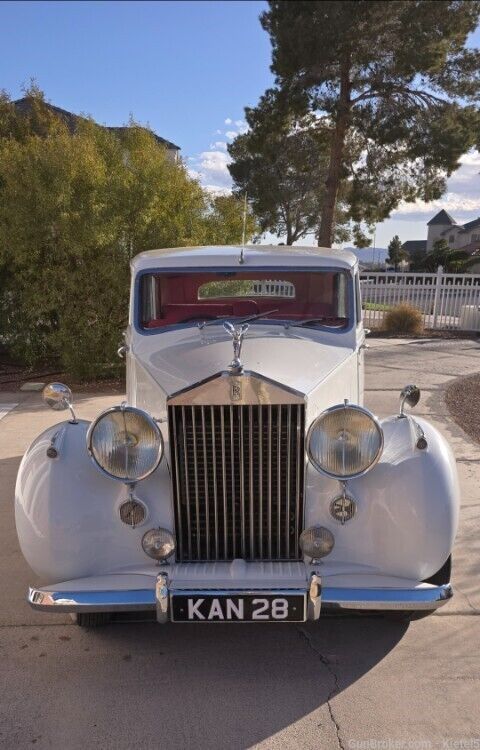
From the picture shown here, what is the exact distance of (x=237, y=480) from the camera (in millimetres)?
2541

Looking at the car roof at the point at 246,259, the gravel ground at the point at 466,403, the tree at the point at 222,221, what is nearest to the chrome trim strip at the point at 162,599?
the car roof at the point at 246,259

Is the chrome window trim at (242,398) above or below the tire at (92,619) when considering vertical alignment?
above

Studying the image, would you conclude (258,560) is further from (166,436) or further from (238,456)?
(166,436)

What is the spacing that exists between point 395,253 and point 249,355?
60433 mm

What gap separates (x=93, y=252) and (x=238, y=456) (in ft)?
19.6

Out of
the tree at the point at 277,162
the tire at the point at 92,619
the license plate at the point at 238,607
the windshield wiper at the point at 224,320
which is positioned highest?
the tree at the point at 277,162

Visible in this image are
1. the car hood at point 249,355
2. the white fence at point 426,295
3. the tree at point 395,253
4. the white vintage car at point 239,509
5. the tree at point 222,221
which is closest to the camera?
the white vintage car at point 239,509

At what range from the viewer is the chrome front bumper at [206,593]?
7.69 feet

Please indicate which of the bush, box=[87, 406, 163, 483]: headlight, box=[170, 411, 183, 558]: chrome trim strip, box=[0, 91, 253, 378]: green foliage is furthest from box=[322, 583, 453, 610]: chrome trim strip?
Result: the bush

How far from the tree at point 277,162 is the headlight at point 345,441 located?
12.9 m

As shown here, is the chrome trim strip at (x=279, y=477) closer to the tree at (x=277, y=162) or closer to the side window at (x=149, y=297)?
the side window at (x=149, y=297)

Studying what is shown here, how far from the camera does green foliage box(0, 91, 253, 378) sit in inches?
293

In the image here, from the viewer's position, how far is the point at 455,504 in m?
2.60

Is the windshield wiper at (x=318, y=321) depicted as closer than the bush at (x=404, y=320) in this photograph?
Yes
